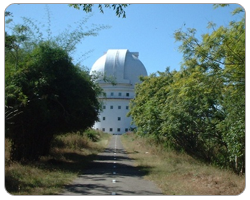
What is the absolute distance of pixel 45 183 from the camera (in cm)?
1191

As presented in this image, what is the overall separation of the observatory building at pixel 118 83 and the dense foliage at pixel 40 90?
169ft

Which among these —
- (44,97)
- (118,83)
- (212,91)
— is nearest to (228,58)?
(212,91)

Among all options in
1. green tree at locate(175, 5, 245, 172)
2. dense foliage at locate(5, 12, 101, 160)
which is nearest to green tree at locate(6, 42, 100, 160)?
dense foliage at locate(5, 12, 101, 160)

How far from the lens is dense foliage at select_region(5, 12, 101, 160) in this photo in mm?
16500

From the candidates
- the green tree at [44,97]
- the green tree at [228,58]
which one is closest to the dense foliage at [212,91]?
the green tree at [228,58]

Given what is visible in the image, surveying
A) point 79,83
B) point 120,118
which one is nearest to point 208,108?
point 79,83

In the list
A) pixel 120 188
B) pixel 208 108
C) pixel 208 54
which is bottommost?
pixel 120 188

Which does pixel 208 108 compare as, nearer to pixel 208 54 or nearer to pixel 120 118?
pixel 208 54

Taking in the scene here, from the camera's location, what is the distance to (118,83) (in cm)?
7438

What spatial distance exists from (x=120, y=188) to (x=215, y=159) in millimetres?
12258

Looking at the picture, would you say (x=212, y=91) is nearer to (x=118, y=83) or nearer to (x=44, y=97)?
(x=44, y=97)

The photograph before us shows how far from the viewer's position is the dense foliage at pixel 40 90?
16.5m

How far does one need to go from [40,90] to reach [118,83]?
57167mm

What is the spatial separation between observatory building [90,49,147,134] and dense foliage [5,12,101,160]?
169 feet
